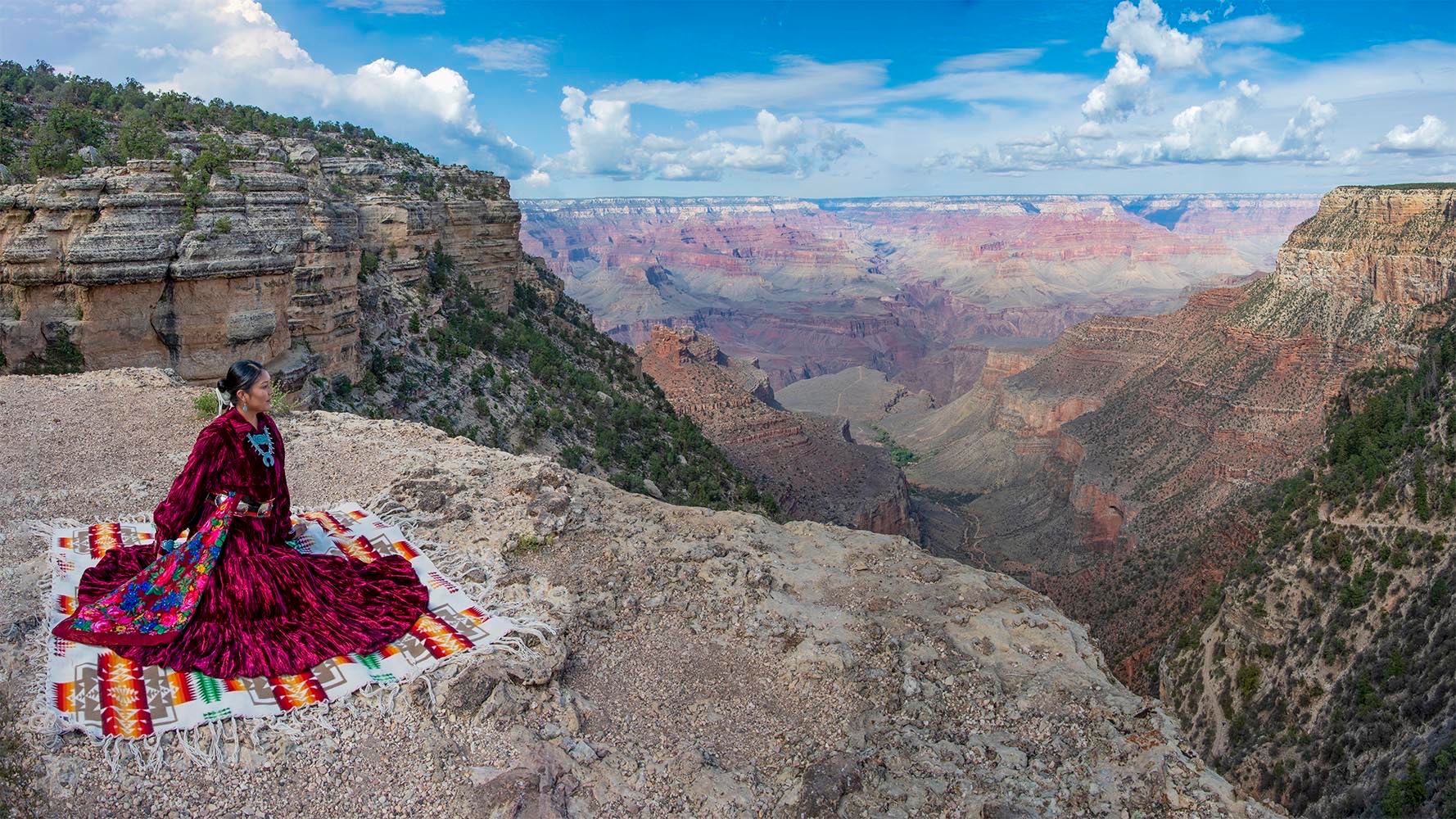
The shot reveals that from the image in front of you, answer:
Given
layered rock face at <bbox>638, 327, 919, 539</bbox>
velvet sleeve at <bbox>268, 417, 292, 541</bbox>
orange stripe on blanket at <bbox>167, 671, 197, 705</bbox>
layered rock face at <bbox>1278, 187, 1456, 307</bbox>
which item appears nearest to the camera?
orange stripe on blanket at <bbox>167, 671, 197, 705</bbox>

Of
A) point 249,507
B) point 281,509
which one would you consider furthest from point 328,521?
point 249,507

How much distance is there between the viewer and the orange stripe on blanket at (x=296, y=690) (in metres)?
5.70

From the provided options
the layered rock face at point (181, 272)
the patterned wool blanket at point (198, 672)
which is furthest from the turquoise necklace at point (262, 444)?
the layered rock face at point (181, 272)

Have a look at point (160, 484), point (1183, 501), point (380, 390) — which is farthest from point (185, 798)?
point (1183, 501)

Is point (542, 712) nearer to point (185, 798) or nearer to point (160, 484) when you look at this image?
point (185, 798)

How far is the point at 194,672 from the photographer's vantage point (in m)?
5.81

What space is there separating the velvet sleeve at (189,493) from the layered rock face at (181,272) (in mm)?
9569

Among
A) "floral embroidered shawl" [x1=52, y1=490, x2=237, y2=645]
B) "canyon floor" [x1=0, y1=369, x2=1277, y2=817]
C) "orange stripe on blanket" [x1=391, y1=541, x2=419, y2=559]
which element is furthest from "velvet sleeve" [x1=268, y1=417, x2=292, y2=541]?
"canyon floor" [x1=0, y1=369, x2=1277, y2=817]

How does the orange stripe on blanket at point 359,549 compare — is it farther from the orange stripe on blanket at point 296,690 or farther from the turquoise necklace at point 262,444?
the orange stripe on blanket at point 296,690

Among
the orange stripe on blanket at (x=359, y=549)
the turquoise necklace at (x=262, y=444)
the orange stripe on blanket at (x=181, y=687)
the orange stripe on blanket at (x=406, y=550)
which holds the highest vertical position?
the turquoise necklace at (x=262, y=444)

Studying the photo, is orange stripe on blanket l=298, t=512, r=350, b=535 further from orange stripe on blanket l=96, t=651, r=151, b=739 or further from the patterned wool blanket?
orange stripe on blanket l=96, t=651, r=151, b=739

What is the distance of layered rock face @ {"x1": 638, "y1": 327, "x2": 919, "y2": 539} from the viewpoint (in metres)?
39.9

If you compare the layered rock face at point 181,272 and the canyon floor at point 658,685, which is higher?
the layered rock face at point 181,272

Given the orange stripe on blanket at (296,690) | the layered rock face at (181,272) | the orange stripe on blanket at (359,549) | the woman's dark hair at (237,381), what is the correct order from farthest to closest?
the layered rock face at (181,272) < the orange stripe on blanket at (359,549) < the woman's dark hair at (237,381) < the orange stripe on blanket at (296,690)
